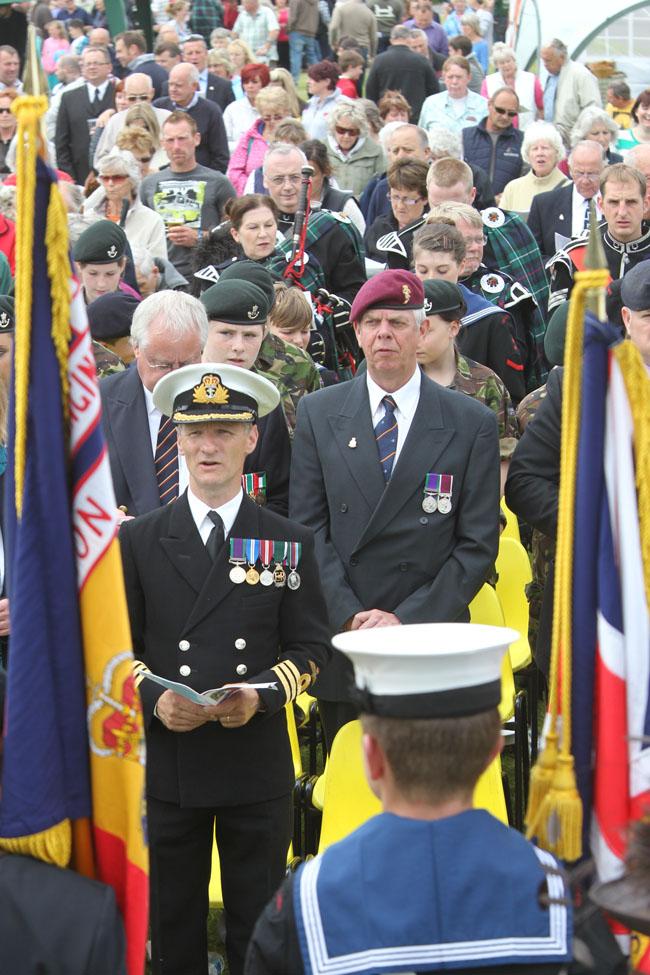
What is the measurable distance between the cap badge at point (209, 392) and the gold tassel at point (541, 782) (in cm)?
172

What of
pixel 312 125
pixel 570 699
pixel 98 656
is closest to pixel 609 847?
pixel 570 699

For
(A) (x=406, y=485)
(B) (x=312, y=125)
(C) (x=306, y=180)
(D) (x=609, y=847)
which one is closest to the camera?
(D) (x=609, y=847)

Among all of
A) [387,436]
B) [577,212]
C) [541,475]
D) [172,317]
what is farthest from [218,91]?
[541,475]

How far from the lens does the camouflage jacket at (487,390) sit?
600 cm

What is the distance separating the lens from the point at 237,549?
13.6ft

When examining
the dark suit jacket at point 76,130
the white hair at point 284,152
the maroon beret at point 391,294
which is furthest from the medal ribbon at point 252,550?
the dark suit jacket at point 76,130

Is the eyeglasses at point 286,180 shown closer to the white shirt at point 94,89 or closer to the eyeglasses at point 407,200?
the eyeglasses at point 407,200

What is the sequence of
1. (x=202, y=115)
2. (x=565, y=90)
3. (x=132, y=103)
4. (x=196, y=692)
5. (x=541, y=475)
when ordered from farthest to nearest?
(x=565, y=90)
(x=202, y=115)
(x=132, y=103)
(x=541, y=475)
(x=196, y=692)

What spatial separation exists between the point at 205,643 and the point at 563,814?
1.65 metres

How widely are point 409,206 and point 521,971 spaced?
6.78 meters

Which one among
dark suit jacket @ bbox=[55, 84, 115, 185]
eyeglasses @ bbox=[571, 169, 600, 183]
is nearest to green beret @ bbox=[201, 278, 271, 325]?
eyeglasses @ bbox=[571, 169, 600, 183]

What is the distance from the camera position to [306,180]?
339 inches

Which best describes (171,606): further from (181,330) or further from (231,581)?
(181,330)

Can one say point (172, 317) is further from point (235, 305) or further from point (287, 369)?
point (287, 369)
